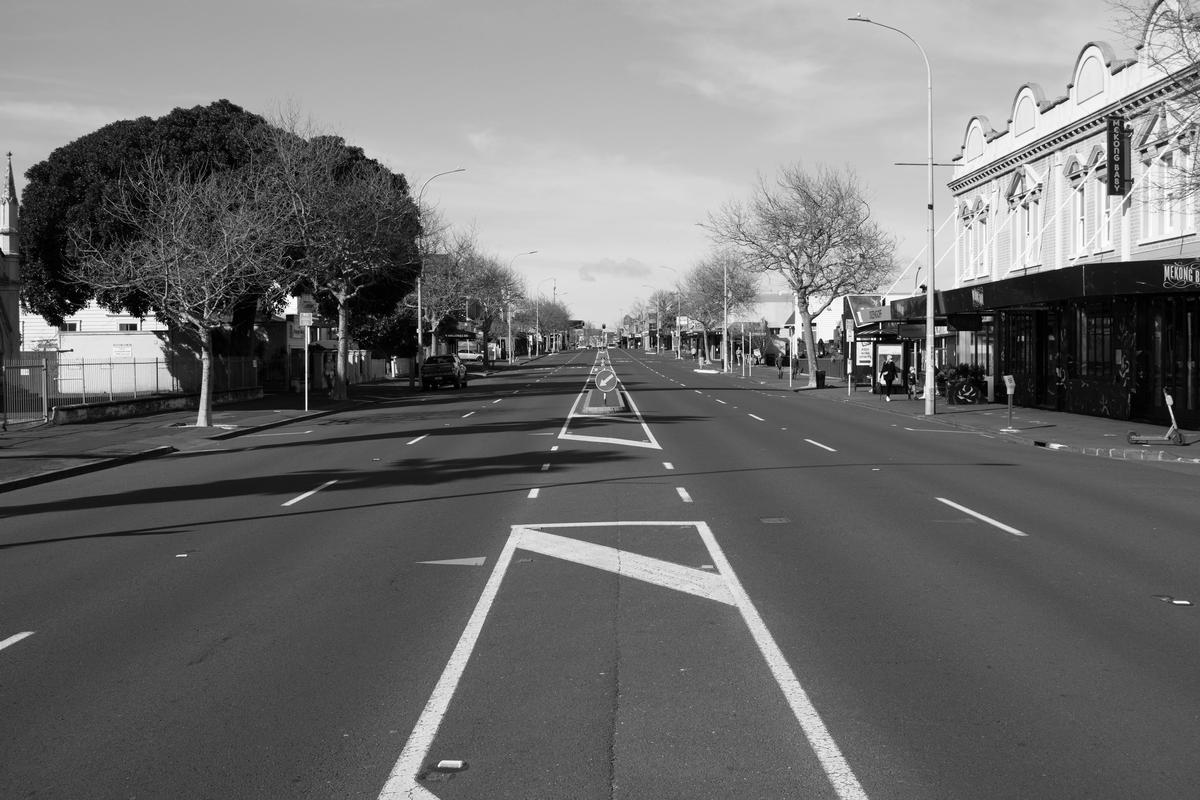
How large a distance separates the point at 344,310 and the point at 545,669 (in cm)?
3883

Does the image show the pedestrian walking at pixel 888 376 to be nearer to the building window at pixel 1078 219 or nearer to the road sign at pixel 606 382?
the building window at pixel 1078 219

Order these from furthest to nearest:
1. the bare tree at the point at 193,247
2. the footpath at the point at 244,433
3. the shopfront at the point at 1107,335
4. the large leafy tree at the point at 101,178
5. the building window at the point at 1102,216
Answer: the large leafy tree at the point at 101,178, the building window at the point at 1102,216, the bare tree at the point at 193,247, the shopfront at the point at 1107,335, the footpath at the point at 244,433

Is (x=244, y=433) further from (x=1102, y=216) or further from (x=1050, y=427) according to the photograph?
(x=1102, y=216)

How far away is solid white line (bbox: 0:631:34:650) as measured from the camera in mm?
7754

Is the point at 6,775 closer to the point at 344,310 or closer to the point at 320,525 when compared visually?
the point at 320,525

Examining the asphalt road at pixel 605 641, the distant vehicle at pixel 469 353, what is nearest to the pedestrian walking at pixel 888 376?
the asphalt road at pixel 605 641

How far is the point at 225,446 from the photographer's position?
82.5ft

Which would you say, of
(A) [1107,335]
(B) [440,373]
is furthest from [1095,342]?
(B) [440,373]

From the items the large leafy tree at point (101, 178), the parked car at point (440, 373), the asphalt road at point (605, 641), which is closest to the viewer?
the asphalt road at point (605, 641)

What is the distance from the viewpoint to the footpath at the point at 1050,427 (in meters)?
21.9

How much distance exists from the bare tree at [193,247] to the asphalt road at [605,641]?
46.4 feet

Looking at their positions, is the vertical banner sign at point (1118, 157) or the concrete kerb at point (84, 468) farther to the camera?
the vertical banner sign at point (1118, 157)

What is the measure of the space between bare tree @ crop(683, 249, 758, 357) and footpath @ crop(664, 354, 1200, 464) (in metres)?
62.7

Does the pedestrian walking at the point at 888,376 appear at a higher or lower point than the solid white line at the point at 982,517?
higher
